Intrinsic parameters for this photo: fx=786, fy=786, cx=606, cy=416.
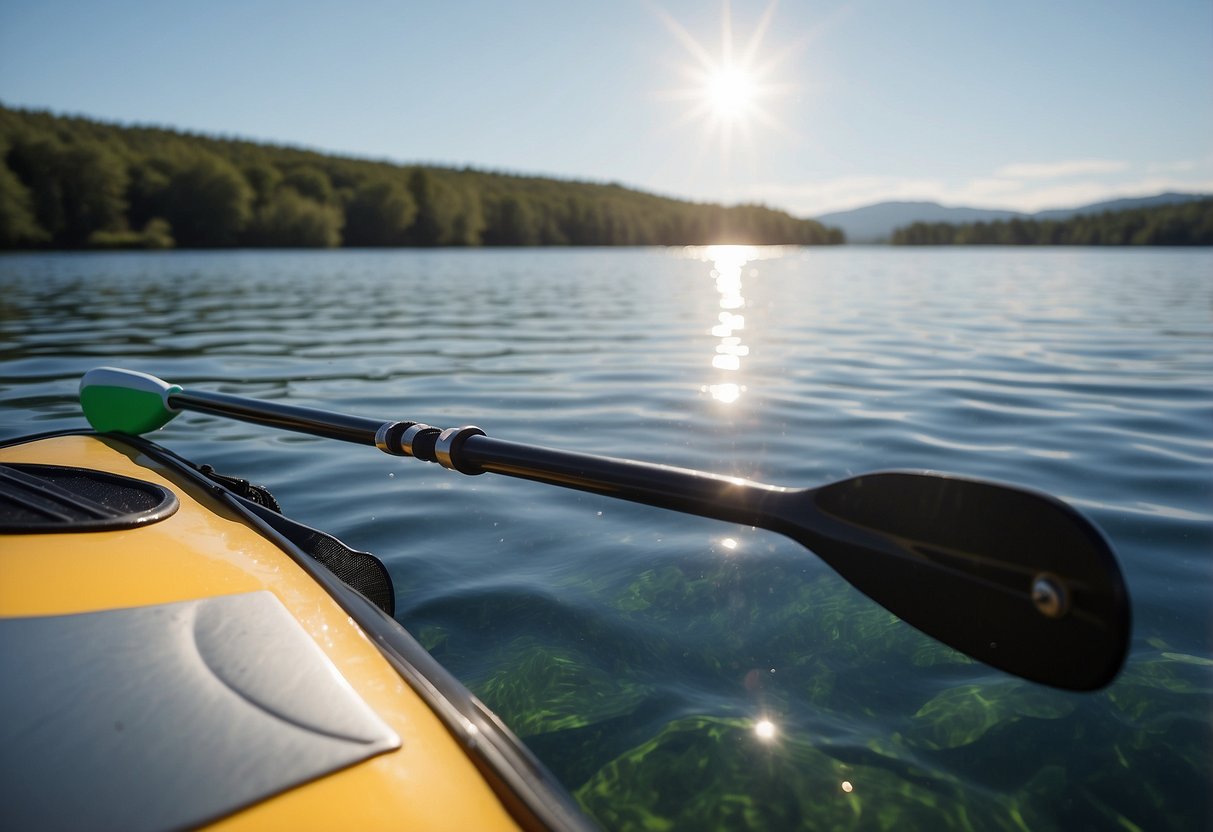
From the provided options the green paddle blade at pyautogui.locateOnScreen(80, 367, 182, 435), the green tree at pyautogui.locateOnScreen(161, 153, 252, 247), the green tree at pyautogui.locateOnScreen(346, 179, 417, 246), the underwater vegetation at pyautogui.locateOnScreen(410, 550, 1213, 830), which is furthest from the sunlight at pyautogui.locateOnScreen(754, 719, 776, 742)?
the green tree at pyautogui.locateOnScreen(346, 179, 417, 246)

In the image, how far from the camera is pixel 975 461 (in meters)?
4.38

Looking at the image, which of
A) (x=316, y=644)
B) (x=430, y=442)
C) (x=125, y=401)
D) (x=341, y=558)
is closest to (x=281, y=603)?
(x=316, y=644)

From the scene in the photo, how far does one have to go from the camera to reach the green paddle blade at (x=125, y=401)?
3.48m

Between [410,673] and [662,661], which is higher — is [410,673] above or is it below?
above

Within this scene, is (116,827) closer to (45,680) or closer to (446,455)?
(45,680)

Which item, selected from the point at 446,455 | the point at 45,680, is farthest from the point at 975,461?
the point at 45,680

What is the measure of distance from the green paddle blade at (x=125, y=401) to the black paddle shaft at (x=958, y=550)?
2341 millimetres

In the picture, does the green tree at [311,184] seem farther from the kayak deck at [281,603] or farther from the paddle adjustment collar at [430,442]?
the kayak deck at [281,603]

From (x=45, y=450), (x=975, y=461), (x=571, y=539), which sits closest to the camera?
(x=45, y=450)

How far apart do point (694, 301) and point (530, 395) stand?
10.2 metres

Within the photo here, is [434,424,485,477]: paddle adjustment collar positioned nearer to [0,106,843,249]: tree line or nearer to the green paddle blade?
the green paddle blade

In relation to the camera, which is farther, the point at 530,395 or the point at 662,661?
the point at 530,395

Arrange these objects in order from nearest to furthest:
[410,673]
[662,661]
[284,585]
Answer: [410,673] → [284,585] → [662,661]

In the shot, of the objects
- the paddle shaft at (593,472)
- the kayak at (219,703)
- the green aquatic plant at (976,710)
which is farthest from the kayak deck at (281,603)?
the green aquatic plant at (976,710)
